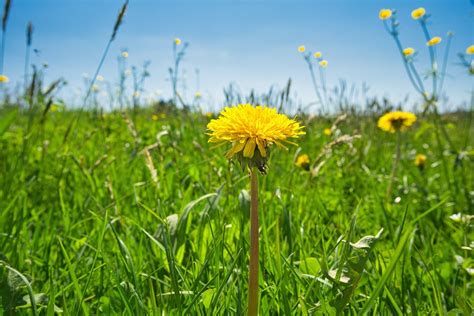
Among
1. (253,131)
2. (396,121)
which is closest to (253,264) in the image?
(253,131)

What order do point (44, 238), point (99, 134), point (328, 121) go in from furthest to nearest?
point (328, 121) < point (99, 134) < point (44, 238)

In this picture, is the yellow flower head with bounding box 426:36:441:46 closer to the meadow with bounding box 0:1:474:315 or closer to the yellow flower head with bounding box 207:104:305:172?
the meadow with bounding box 0:1:474:315

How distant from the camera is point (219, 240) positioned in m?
0.98

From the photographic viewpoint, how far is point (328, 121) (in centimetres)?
522

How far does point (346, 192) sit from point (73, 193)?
158cm

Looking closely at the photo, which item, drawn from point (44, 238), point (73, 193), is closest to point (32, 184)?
point (73, 193)

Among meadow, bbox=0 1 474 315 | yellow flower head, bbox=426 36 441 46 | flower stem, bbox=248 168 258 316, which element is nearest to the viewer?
flower stem, bbox=248 168 258 316

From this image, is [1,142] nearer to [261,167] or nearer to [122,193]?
[122,193]

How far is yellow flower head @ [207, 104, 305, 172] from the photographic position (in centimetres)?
78

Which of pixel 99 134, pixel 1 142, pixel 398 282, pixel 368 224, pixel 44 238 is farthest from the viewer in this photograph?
pixel 99 134

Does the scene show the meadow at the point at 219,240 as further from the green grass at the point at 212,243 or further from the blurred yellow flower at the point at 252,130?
the blurred yellow flower at the point at 252,130

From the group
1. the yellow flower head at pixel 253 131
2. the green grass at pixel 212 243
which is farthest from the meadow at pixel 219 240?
the yellow flower head at pixel 253 131

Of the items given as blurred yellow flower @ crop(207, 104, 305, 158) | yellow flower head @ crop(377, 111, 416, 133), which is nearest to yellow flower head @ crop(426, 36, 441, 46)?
yellow flower head @ crop(377, 111, 416, 133)

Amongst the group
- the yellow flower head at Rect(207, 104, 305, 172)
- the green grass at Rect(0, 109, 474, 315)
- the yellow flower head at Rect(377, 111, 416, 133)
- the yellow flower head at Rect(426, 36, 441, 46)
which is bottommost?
the green grass at Rect(0, 109, 474, 315)
